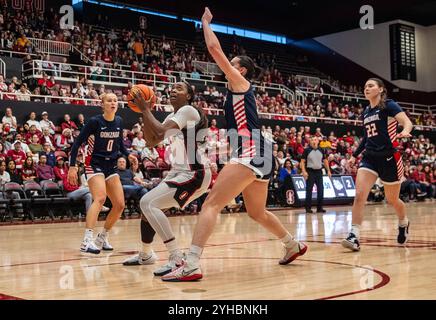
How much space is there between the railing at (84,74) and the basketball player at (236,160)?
43.4ft

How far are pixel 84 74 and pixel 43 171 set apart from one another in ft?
20.1

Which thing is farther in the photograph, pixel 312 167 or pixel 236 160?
pixel 312 167

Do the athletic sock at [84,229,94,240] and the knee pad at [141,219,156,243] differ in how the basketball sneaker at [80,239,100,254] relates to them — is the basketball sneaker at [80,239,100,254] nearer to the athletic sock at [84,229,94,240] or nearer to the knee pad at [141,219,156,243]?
the athletic sock at [84,229,94,240]

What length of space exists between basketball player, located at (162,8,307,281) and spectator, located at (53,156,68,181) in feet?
29.1

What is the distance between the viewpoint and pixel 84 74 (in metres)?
18.5

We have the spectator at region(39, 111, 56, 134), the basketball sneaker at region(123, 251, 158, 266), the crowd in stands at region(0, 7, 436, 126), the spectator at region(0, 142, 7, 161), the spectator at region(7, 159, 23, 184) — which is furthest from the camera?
the crowd in stands at region(0, 7, 436, 126)

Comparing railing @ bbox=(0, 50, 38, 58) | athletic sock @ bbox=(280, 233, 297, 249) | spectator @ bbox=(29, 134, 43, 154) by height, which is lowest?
athletic sock @ bbox=(280, 233, 297, 249)

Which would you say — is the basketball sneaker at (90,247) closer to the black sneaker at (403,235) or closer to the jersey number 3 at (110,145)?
the jersey number 3 at (110,145)

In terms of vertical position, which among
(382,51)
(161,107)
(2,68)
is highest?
(382,51)

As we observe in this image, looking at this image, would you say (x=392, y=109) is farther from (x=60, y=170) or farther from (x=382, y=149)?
(x=60, y=170)

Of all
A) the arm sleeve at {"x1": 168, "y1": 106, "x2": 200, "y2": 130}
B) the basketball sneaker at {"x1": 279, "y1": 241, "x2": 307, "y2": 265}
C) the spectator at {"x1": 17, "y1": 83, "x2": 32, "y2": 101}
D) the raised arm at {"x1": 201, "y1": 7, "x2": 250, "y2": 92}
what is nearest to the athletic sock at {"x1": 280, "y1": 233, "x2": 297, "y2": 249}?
the basketball sneaker at {"x1": 279, "y1": 241, "x2": 307, "y2": 265}

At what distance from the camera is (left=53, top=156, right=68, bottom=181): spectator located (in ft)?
43.4

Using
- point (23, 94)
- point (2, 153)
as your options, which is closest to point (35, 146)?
point (2, 153)
